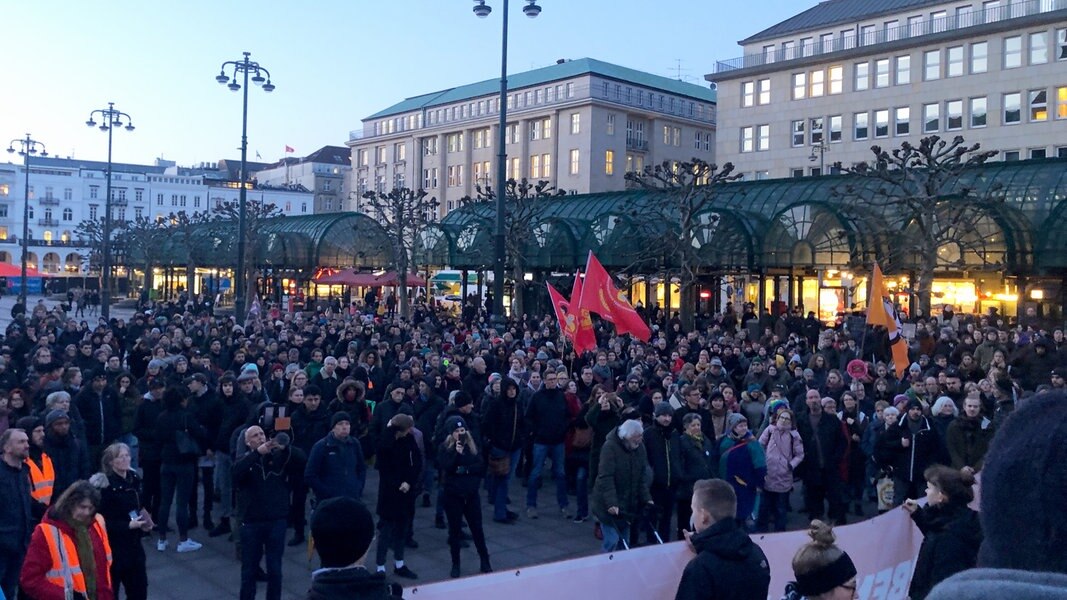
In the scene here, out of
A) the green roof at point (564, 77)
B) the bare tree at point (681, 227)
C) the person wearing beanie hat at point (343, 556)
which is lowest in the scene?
the person wearing beanie hat at point (343, 556)

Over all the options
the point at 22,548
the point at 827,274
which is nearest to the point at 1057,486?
the point at 22,548

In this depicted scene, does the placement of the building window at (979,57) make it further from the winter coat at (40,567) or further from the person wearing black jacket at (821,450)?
the winter coat at (40,567)

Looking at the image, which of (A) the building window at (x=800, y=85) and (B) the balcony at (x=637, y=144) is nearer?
(A) the building window at (x=800, y=85)

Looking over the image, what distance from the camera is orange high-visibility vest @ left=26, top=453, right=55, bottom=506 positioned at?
7.30m

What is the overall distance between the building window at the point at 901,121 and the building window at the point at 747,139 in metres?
9.02

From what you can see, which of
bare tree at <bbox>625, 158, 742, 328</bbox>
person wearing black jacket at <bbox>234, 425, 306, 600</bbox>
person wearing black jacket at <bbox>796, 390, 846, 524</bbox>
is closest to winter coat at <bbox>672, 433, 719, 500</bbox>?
person wearing black jacket at <bbox>796, 390, 846, 524</bbox>

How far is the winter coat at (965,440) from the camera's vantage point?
9461mm

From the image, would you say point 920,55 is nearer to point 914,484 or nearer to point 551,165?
point 551,165

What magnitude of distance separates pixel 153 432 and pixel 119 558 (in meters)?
3.31

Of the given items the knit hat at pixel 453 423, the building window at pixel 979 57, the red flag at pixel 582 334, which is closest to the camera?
the knit hat at pixel 453 423

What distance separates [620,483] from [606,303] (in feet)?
25.3

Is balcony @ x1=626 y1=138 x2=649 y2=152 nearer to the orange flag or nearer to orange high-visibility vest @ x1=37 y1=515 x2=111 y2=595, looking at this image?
the orange flag

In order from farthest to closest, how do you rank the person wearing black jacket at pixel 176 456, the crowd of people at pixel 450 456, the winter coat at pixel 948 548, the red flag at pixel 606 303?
the red flag at pixel 606 303, the person wearing black jacket at pixel 176 456, the crowd of people at pixel 450 456, the winter coat at pixel 948 548

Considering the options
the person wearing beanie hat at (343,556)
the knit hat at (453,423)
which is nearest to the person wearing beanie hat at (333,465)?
the knit hat at (453,423)
